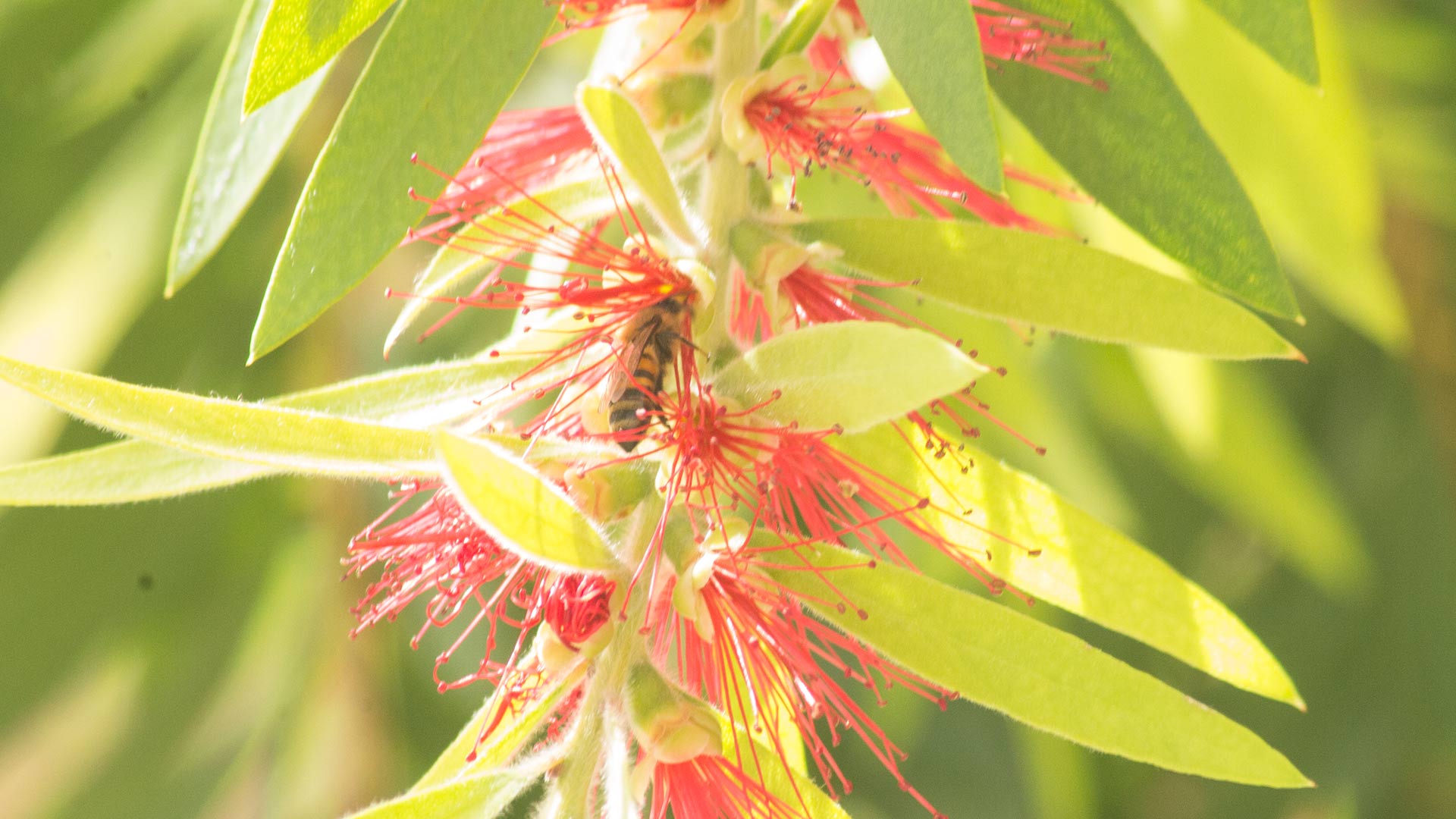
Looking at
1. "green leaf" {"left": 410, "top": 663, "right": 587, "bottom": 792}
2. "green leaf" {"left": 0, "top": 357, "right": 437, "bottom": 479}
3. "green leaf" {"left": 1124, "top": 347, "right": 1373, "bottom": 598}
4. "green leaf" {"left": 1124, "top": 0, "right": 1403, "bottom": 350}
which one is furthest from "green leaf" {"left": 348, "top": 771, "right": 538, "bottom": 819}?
"green leaf" {"left": 1124, "top": 347, "right": 1373, "bottom": 598}

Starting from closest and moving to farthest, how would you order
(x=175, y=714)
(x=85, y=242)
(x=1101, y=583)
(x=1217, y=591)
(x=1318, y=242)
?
1. (x=1101, y=583)
2. (x=1318, y=242)
3. (x=85, y=242)
4. (x=175, y=714)
5. (x=1217, y=591)

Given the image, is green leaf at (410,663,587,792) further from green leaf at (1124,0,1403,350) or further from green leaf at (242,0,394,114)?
green leaf at (1124,0,1403,350)

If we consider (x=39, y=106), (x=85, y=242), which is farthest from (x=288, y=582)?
(x=39, y=106)

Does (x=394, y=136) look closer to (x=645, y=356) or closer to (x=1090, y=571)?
A: (x=645, y=356)

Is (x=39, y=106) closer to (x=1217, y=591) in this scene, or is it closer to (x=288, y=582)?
(x=288, y=582)

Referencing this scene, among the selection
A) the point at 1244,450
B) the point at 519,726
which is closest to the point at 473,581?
the point at 519,726
